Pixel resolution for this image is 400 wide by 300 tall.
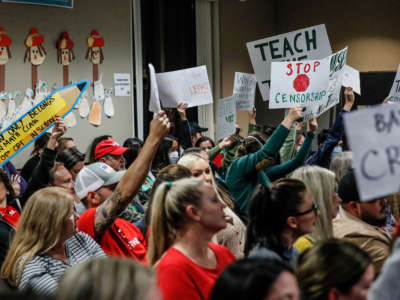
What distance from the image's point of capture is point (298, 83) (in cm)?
498

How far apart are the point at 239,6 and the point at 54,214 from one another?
770cm

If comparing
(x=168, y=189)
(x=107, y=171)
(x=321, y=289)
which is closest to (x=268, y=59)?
(x=107, y=171)

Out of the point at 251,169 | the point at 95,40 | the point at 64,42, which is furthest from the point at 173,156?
the point at 95,40

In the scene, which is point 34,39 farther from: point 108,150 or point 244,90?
point 108,150

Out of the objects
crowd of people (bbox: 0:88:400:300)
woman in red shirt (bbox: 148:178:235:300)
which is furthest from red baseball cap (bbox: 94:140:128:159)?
woman in red shirt (bbox: 148:178:235:300)

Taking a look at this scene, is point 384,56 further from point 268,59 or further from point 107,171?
point 107,171

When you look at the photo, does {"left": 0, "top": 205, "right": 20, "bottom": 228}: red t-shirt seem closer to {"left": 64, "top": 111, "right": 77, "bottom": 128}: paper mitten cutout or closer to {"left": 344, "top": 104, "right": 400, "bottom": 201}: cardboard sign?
{"left": 344, "top": 104, "right": 400, "bottom": 201}: cardboard sign

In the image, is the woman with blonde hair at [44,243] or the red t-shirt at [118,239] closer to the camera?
the woman with blonde hair at [44,243]

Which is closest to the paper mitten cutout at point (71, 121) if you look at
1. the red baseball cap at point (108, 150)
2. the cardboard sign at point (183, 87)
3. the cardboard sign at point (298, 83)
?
the cardboard sign at point (183, 87)

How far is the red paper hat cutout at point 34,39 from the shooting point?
7.39m

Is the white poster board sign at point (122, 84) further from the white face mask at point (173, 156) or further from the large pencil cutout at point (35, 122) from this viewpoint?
the large pencil cutout at point (35, 122)

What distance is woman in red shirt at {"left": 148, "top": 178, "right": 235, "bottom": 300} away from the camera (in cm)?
246

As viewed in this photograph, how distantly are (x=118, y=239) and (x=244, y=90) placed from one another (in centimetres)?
344

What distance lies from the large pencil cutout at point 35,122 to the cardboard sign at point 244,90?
7.24 ft
